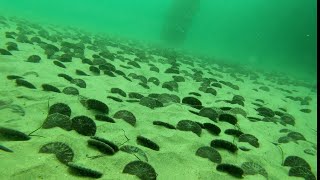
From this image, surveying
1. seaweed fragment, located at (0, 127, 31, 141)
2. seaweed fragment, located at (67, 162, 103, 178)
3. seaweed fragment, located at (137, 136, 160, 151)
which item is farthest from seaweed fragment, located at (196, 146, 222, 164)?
seaweed fragment, located at (0, 127, 31, 141)

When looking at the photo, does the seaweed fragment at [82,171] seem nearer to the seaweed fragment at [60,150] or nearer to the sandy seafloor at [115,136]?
the sandy seafloor at [115,136]

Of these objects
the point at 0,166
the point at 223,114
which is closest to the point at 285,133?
the point at 223,114

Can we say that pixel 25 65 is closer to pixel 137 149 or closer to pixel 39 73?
pixel 39 73

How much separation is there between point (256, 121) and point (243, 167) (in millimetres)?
2862

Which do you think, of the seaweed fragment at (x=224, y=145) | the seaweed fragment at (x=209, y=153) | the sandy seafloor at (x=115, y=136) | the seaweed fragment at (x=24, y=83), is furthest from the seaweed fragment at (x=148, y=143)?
the seaweed fragment at (x=24, y=83)

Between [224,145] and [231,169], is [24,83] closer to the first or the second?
[224,145]

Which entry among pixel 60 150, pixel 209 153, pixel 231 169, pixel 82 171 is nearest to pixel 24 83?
pixel 60 150

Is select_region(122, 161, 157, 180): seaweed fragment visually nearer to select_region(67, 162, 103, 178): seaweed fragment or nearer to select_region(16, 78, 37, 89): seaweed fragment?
select_region(67, 162, 103, 178): seaweed fragment

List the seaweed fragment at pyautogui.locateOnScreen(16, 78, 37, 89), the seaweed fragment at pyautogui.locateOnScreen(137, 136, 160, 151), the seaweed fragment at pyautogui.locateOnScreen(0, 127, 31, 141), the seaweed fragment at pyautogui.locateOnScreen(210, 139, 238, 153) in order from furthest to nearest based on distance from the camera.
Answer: the seaweed fragment at pyautogui.locateOnScreen(16, 78, 37, 89)
the seaweed fragment at pyautogui.locateOnScreen(210, 139, 238, 153)
the seaweed fragment at pyautogui.locateOnScreen(137, 136, 160, 151)
the seaweed fragment at pyautogui.locateOnScreen(0, 127, 31, 141)

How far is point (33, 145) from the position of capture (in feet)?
12.8

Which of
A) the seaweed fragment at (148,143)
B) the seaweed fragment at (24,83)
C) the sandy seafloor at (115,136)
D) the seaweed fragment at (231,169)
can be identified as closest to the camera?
the sandy seafloor at (115,136)

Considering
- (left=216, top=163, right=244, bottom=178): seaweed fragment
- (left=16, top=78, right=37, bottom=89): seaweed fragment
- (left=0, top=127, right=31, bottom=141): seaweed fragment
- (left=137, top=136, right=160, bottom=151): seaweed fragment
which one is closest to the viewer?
(left=0, top=127, right=31, bottom=141): seaweed fragment

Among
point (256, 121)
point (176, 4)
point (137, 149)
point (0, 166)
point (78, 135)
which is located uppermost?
point (176, 4)

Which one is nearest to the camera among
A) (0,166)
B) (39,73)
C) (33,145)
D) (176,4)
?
(0,166)
